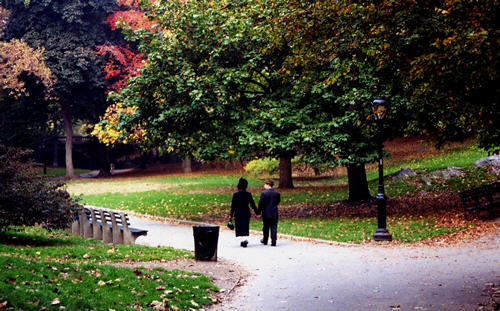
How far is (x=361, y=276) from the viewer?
11.0 m

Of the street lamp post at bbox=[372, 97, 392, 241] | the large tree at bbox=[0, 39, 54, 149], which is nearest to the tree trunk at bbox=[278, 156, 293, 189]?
the street lamp post at bbox=[372, 97, 392, 241]

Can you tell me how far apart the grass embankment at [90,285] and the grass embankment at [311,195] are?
6.95 metres

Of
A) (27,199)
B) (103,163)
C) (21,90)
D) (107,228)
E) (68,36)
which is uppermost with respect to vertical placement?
(68,36)

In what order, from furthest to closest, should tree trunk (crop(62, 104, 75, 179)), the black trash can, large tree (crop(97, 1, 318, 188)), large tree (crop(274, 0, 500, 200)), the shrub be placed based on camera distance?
1. tree trunk (crop(62, 104, 75, 179))
2. large tree (crop(97, 1, 318, 188))
3. the shrub
4. the black trash can
5. large tree (crop(274, 0, 500, 200))

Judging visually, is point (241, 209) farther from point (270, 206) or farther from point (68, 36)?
point (68, 36)

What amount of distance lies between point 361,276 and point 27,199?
25.0 ft

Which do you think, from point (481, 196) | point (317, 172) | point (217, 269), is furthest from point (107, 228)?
point (317, 172)

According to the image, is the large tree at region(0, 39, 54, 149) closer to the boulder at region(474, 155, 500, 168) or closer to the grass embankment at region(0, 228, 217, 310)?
the boulder at region(474, 155, 500, 168)

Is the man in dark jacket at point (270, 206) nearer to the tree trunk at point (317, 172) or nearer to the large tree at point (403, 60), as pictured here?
the large tree at point (403, 60)

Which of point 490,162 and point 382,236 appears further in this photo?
point 490,162

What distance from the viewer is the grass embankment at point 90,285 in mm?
7793

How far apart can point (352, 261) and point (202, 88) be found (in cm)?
935

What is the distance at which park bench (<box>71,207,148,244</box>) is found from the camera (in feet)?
50.4

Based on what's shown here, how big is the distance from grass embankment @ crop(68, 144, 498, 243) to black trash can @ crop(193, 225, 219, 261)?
4598mm
